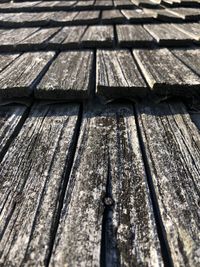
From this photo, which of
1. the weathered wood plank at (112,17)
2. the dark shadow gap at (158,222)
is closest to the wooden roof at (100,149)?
the dark shadow gap at (158,222)

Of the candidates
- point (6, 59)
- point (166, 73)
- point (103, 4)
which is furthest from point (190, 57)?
point (103, 4)

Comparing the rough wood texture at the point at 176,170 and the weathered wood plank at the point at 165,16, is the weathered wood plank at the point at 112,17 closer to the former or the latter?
the weathered wood plank at the point at 165,16

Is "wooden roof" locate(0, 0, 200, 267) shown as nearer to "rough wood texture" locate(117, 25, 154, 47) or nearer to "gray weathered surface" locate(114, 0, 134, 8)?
"rough wood texture" locate(117, 25, 154, 47)

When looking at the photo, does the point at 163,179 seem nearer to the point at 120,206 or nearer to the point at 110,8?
the point at 120,206

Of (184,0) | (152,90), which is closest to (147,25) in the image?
(184,0)

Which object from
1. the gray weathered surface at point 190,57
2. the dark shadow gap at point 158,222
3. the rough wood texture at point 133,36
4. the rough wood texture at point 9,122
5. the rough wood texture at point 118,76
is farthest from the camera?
the rough wood texture at point 133,36

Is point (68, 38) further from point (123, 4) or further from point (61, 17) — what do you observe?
point (123, 4)

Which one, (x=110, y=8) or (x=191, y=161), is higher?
(x=110, y=8)

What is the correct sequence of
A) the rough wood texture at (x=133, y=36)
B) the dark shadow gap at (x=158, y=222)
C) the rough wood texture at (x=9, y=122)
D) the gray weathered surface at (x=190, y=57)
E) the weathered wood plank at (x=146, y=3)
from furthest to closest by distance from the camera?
the weathered wood plank at (x=146, y=3), the rough wood texture at (x=133, y=36), the gray weathered surface at (x=190, y=57), the rough wood texture at (x=9, y=122), the dark shadow gap at (x=158, y=222)

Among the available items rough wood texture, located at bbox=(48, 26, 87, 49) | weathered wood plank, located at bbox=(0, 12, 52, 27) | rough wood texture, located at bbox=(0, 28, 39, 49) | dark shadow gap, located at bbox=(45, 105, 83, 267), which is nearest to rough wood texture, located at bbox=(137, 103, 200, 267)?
dark shadow gap, located at bbox=(45, 105, 83, 267)
